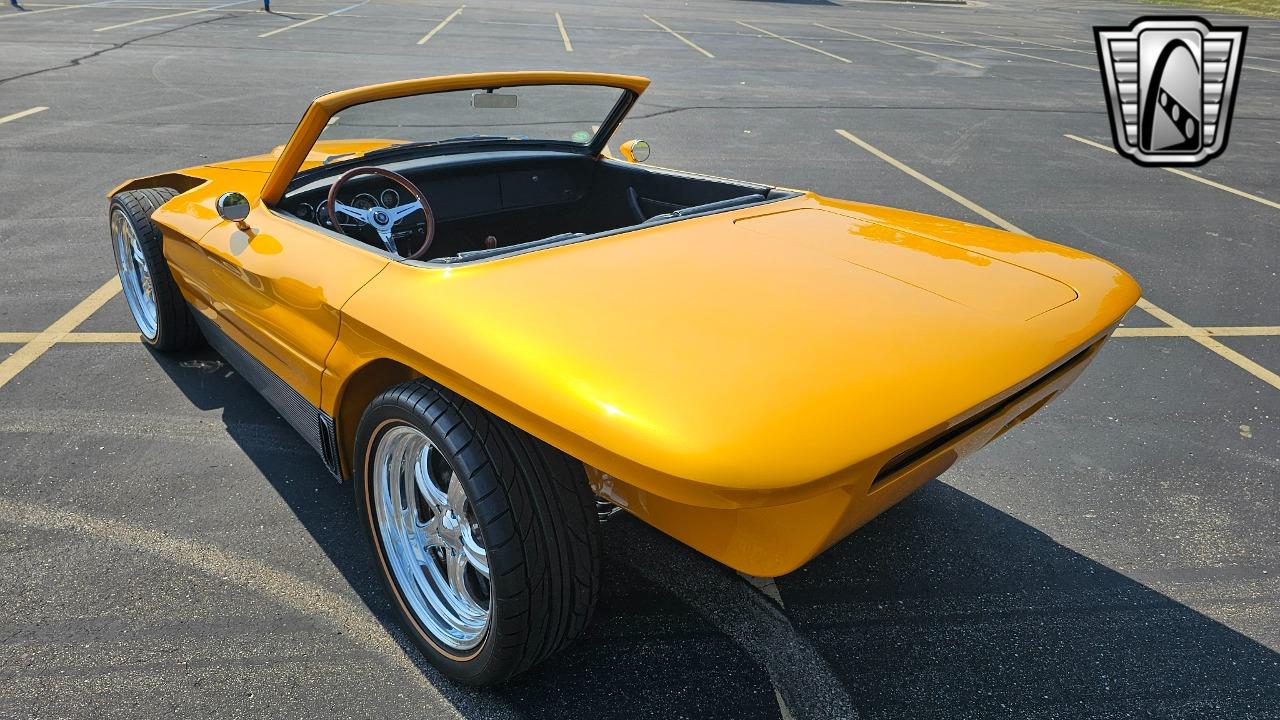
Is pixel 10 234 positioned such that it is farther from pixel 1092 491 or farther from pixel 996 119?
pixel 996 119

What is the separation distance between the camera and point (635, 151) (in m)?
3.28


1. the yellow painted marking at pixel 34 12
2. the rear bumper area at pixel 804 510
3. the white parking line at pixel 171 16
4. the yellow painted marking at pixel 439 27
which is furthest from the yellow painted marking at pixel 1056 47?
the yellow painted marking at pixel 34 12

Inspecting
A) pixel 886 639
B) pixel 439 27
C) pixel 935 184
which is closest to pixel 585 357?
pixel 886 639

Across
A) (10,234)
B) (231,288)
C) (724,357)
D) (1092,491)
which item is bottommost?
(1092,491)

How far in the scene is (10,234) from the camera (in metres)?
5.00

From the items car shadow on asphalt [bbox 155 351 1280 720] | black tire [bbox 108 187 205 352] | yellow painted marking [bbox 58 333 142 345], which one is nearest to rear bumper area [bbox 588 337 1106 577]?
car shadow on asphalt [bbox 155 351 1280 720]

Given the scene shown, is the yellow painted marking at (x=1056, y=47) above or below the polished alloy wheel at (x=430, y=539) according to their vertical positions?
above

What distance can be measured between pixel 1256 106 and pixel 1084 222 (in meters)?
8.40

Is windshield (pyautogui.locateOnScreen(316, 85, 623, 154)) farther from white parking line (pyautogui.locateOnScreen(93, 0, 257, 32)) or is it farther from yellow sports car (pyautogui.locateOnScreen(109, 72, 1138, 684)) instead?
white parking line (pyautogui.locateOnScreen(93, 0, 257, 32))

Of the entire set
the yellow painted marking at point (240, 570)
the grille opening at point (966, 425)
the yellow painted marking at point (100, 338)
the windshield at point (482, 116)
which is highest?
the windshield at point (482, 116)

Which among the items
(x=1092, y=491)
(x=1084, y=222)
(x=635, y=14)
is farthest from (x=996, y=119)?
(x=635, y=14)

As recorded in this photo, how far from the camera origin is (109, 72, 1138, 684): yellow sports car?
1.47 meters

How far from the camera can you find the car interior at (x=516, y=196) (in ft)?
8.76

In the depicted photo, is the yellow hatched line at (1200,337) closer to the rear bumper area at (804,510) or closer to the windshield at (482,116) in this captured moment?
the rear bumper area at (804,510)
